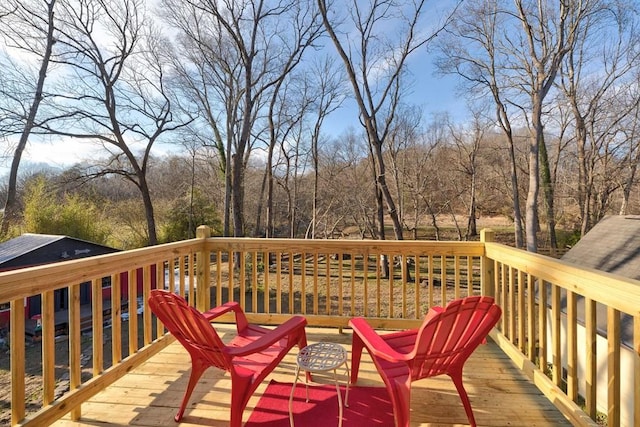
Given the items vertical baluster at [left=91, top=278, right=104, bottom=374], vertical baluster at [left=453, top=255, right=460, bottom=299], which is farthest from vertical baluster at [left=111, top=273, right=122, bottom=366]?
vertical baluster at [left=453, top=255, right=460, bottom=299]

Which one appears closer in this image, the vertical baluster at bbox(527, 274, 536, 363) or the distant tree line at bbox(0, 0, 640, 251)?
the vertical baluster at bbox(527, 274, 536, 363)

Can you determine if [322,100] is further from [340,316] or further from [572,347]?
[572,347]

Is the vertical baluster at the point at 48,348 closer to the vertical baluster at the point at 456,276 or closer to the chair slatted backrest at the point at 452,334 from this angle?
the chair slatted backrest at the point at 452,334

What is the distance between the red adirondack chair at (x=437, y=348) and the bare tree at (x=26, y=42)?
11815 mm

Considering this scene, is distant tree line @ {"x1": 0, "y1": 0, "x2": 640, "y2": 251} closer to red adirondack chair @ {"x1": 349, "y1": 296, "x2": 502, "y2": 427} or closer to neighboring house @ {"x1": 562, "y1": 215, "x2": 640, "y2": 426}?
neighboring house @ {"x1": 562, "y1": 215, "x2": 640, "y2": 426}

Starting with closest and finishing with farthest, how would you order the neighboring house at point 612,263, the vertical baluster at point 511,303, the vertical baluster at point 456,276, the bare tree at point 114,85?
the vertical baluster at point 511,303 < the vertical baluster at point 456,276 < the neighboring house at point 612,263 < the bare tree at point 114,85

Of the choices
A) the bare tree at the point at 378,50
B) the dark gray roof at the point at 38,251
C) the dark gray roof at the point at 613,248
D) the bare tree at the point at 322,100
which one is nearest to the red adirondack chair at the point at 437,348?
the dark gray roof at the point at 613,248

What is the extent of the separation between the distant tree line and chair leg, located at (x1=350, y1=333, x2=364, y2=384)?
769 centimetres

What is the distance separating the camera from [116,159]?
1171 centimetres

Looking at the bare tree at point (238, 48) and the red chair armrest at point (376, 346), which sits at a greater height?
the bare tree at point (238, 48)

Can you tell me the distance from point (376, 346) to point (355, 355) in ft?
1.80

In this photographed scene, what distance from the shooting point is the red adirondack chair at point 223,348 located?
1726 millimetres

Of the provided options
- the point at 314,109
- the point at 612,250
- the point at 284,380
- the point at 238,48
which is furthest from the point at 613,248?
the point at 314,109

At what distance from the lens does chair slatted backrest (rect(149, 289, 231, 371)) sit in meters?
1.78
